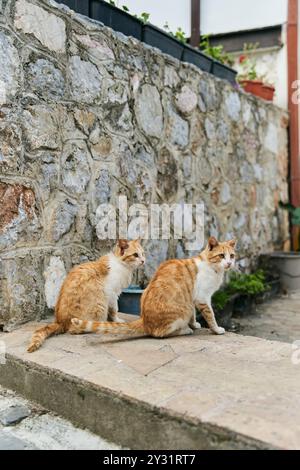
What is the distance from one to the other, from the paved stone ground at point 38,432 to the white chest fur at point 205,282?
1166 millimetres

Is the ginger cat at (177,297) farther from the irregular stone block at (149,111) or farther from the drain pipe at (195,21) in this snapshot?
the drain pipe at (195,21)

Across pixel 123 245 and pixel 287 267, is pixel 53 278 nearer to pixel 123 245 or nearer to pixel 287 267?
pixel 123 245

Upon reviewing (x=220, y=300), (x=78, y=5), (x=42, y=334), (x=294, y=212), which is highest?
(x=78, y=5)

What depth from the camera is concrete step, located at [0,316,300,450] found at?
5.26ft

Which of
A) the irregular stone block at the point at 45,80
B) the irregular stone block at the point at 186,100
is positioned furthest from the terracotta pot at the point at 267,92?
the irregular stone block at the point at 45,80

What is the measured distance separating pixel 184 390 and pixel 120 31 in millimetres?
2921

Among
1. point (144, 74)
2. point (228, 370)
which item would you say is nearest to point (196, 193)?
point (144, 74)

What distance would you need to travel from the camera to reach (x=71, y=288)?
2.68 m

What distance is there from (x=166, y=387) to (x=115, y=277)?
1053mm

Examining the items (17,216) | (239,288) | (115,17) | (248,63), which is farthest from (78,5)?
(248,63)

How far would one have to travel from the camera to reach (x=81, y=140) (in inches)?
127

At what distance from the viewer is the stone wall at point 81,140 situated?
9.07ft

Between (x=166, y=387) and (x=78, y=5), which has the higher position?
(x=78, y=5)

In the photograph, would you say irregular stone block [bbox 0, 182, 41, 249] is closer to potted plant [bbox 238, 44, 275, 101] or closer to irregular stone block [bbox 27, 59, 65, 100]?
irregular stone block [bbox 27, 59, 65, 100]
